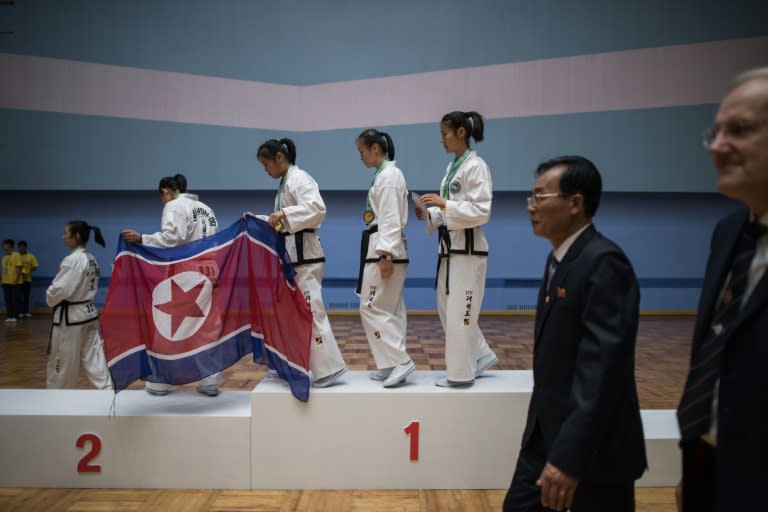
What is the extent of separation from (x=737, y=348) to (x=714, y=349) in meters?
0.13

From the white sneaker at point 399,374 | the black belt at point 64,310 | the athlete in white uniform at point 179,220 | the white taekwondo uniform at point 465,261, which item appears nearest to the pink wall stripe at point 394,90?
the athlete in white uniform at point 179,220

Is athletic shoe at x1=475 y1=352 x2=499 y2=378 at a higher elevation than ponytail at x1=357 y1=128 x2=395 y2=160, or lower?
lower

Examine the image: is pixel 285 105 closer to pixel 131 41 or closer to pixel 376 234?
pixel 131 41

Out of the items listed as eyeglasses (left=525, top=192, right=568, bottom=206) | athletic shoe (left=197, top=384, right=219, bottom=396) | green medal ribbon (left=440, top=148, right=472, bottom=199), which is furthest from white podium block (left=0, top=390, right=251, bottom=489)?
eyeglasses (left=525, top=192, right=568, bottom=206)

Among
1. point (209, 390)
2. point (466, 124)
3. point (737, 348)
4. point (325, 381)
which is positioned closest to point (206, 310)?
point (209, 390)

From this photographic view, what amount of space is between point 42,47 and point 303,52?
13.4 feet

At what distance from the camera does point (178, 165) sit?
9312mm

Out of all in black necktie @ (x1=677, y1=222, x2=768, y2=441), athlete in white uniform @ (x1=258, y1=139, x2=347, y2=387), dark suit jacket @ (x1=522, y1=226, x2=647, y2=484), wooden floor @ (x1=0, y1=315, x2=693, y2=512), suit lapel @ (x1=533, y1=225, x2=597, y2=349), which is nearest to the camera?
black necktie @ (x1=677, y1=222, x2=768, y2=441)

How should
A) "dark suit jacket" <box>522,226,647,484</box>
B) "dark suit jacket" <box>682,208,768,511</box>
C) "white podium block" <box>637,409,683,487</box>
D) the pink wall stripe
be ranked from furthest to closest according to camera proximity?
the pink wall stripe
"white podium block" <box>637,409,683,487</box>
"dark suit jacket" <box>522,226,647,484</box>
"dark suit jacket" <box>682,208,768,511</box>

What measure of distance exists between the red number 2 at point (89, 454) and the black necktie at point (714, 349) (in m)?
2.88

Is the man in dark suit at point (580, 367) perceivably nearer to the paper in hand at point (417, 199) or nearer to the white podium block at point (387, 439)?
the white podium block at point (387, 439)

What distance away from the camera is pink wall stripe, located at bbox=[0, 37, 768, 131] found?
916 centimetres

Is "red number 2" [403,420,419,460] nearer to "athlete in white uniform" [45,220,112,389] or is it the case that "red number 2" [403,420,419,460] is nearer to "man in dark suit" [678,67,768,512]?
"man in dark suit" [678,67,768,512]

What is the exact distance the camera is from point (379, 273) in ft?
11.2
